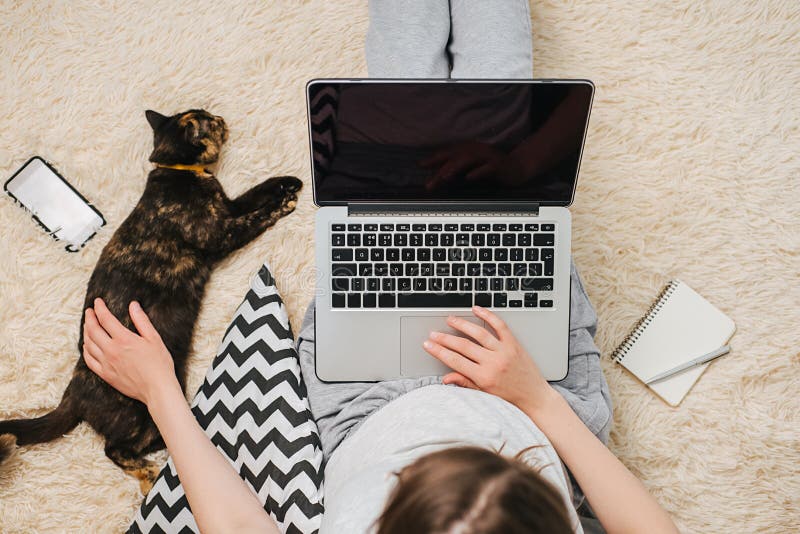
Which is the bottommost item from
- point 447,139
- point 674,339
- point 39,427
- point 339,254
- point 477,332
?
point 39,427

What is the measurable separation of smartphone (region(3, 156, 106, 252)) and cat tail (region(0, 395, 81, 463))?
0.29 metres

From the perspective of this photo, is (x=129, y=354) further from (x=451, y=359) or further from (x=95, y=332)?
(x=451, y=359)

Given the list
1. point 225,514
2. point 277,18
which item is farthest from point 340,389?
point 277,18

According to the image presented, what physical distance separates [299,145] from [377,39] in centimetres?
24

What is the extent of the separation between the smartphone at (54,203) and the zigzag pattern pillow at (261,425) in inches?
13.5

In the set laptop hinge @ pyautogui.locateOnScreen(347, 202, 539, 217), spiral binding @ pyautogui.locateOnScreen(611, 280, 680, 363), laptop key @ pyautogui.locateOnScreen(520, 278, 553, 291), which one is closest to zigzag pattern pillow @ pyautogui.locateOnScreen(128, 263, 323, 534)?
laptop hinge @ pyautogui.locateOnScreen(347, 202, 539, 217)

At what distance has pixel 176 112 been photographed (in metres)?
1.03

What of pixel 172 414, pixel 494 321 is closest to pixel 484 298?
pixel 494 321

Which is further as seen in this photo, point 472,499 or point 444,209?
point 444,209

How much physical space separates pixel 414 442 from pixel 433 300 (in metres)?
0.23

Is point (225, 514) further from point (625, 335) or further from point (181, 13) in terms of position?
point (181, 13)

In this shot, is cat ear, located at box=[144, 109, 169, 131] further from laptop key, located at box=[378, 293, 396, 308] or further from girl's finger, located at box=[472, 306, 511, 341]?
girl's finger, located at box=[472, 306, 511, 341]

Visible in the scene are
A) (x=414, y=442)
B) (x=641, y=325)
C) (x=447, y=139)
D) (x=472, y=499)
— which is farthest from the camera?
(x=641, y=325)

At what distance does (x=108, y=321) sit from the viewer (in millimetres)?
885
